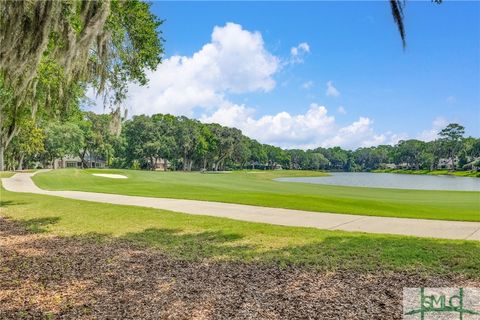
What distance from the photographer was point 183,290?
16.1ft

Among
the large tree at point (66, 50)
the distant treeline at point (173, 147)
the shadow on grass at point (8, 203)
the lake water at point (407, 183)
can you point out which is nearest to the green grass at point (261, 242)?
the shadow on grass at point (8, 203)

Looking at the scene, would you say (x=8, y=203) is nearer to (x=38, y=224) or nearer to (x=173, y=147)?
(x=38, y=224)

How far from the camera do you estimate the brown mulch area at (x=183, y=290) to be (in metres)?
4.14

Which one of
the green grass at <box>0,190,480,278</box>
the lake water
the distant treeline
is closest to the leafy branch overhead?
the green grass at <box>0,190,480,278</box>

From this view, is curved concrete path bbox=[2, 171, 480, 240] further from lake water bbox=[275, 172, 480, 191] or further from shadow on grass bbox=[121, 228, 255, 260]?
lake water bbox=[275, 172, 480, 191]

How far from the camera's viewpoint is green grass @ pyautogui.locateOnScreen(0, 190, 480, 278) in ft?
19.5

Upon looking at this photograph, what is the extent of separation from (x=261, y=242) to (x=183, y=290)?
308 centimetres

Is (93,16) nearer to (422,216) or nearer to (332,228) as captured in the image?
(332,228)

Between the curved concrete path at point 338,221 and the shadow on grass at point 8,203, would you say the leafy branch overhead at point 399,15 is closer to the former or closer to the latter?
the curved concrete path at point 338,221

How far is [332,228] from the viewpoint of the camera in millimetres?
9430

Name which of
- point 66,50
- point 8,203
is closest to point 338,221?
point 66,50

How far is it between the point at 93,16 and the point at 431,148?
12972 cm

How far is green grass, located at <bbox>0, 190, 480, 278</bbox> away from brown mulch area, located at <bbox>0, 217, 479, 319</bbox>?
54 cm

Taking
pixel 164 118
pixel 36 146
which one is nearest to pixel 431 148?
pixel 164 118
